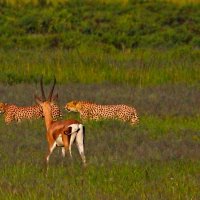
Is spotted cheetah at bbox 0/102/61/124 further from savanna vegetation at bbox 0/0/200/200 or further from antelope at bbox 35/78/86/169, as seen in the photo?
antelope at bbox 35/78/86/169

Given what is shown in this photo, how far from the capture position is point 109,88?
→ 23641 mm

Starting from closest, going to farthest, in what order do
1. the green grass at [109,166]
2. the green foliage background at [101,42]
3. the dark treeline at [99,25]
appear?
the green grass at [109,166], the green foliage background at [101,42], the dark treeline at [99,25]

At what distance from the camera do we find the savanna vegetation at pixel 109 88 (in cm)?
1139

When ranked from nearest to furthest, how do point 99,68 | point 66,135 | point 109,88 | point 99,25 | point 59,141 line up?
point 66,135 < point 59,141 < point 109,88 < point 99,68 < point 99,25

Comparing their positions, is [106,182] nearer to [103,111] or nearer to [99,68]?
[103,111]

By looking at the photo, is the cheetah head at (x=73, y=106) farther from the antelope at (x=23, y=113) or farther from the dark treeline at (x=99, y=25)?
the dark treeline at (x=99, y=25)

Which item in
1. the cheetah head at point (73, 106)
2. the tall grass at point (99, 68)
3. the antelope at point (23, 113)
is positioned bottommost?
the tall grass at point (99, 68)

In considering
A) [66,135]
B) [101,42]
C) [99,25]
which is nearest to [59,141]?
[66,135]

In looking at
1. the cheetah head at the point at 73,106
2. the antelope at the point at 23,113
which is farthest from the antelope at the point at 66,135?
the cheetah head at the point at 73,106

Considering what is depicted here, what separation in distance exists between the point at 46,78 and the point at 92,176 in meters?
14.0

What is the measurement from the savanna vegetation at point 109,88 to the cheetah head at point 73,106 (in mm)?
1272

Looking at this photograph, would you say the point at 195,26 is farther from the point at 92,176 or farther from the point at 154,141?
the point at 92,176

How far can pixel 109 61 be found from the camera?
2725cm

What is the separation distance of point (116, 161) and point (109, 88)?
11046 mm
